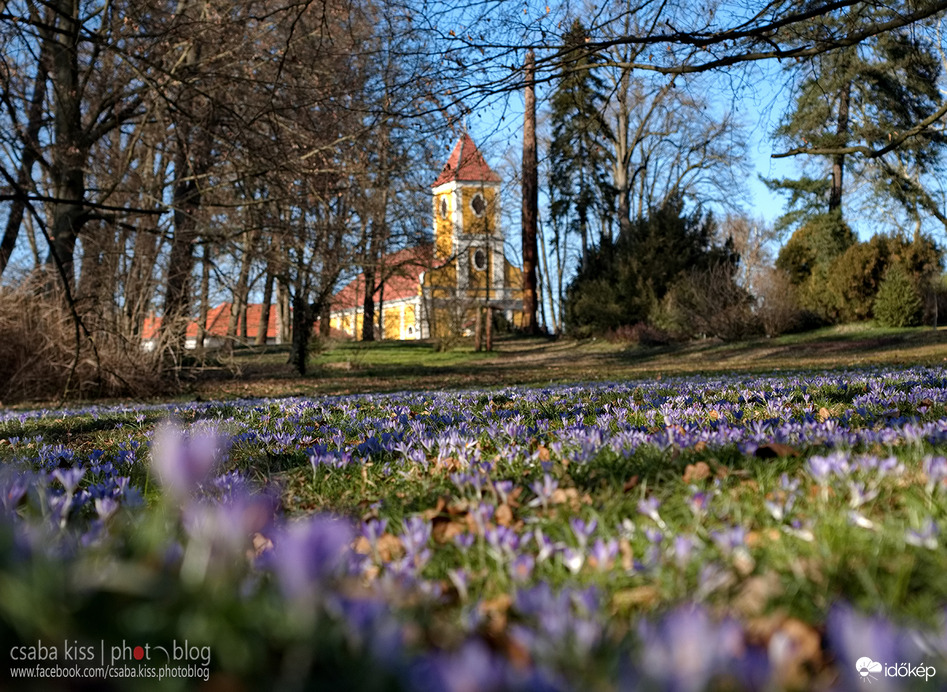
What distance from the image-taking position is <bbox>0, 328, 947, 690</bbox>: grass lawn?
34.5 inches

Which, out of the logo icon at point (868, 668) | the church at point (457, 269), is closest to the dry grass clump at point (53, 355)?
the church at point (457, 269)

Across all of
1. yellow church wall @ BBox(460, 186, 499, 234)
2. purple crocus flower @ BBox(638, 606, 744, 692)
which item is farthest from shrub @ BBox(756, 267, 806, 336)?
purple crocus flower @ BBox(638, 606, 744, 692)

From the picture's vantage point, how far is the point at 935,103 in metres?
26.0

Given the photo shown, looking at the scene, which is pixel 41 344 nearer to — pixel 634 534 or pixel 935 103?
pixel 634 534

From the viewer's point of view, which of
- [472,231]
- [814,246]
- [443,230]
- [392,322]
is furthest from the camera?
[392,322]

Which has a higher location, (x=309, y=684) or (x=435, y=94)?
(x=435, y=94)

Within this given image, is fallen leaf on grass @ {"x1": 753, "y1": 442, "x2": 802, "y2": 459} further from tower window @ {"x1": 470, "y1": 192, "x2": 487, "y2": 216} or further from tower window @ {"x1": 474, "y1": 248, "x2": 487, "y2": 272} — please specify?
tower window @ {"x1": 470, "y1": 192, "x2": 487, "y2": 216}

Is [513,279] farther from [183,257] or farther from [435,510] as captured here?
[435,510]

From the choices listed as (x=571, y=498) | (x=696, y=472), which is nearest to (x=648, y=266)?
(x=696, y=472)

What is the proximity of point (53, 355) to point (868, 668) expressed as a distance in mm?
12996

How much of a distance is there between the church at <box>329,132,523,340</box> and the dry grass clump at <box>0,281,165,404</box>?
763 cm

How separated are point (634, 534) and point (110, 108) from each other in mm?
15298

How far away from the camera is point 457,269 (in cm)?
3866

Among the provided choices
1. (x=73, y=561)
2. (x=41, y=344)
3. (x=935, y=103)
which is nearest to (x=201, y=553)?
(x=73, y=561)
